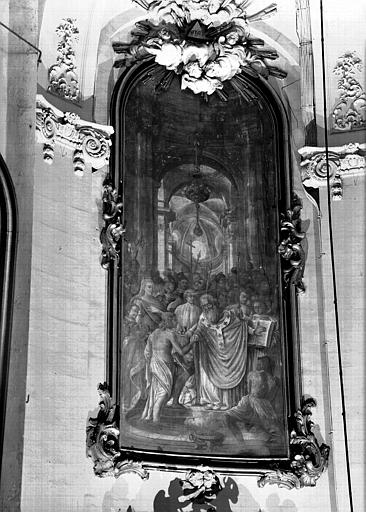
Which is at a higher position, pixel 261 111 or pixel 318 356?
pixel 261 111

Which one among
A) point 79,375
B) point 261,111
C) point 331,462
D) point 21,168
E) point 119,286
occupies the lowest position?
point 331,462

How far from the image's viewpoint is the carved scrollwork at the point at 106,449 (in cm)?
964

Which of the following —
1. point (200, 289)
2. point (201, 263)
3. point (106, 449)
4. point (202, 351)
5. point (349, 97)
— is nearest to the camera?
point (106, 449)

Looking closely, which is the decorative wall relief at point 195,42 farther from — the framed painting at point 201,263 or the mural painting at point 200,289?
the mural painting at point 200,289

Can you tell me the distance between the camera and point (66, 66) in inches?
→ 426

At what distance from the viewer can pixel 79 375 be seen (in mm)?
9852

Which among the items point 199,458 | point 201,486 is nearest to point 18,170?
point 199,458

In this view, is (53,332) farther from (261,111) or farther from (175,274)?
(261,111)

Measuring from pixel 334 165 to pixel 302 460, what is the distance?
9.48 ft

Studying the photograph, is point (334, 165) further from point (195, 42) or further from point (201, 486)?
point (201, 486)

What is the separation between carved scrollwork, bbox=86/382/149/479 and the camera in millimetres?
9641

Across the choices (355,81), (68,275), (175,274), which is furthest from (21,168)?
(355,81)

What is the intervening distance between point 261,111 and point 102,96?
5.29 feet

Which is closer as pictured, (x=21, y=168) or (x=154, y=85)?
(x=21, y=168)
